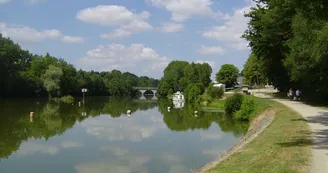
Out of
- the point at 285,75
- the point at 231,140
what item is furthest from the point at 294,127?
the point at 285,75

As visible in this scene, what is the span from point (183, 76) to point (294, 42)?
101 metres

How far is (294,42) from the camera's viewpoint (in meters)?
29.3

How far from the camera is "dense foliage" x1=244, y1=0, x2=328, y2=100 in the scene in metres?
17.7

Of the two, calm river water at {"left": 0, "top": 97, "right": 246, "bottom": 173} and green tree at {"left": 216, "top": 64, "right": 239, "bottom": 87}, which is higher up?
green tree at {"left": 216, "top": 64, "right": 239, "bottom": 87}

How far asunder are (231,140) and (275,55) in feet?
64.4

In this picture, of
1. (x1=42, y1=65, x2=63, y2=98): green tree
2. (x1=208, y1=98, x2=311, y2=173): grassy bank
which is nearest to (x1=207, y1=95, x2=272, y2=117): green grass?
(x1=208, y1=98, x2=311, y2=173): grassy bank

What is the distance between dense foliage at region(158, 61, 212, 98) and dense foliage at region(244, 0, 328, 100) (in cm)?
6058

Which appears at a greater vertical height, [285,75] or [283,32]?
[283,32]

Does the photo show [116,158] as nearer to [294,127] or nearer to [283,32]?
[294,127]

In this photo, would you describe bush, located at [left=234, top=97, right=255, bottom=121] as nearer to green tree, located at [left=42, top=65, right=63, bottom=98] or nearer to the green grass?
the green grass

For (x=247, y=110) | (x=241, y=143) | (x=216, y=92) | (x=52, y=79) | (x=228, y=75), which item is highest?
(x=228, y=75)

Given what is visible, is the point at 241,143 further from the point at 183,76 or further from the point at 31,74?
the point at 183,76

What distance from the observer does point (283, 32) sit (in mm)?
36219

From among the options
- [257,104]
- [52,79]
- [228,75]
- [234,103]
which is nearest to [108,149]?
[257,104]
